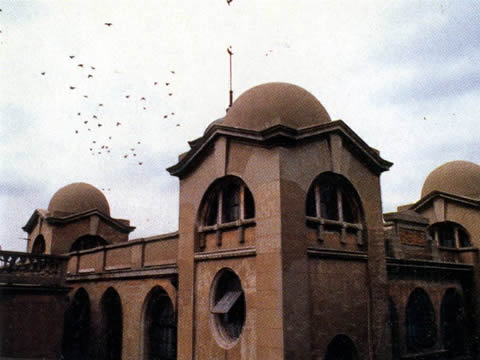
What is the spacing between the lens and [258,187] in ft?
40.1

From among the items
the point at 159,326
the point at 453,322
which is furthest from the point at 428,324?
A: the point at 159,326

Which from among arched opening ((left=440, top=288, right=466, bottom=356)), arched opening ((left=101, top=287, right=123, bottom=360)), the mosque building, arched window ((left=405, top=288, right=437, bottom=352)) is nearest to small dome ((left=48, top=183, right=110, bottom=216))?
the mosque building

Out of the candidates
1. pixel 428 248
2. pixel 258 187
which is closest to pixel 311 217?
pixel 258 187

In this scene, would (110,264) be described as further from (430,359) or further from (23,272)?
(430,359)

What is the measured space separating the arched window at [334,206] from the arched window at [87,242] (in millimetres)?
17133

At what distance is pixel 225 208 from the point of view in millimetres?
13875

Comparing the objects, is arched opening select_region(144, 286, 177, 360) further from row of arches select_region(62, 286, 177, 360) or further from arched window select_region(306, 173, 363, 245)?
arched window select_region(306, 173, 363, 245)

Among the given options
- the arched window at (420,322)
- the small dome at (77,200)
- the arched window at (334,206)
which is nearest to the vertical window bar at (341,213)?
the arched window at (334,206)

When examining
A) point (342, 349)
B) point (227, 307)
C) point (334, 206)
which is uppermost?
point (334, 206)

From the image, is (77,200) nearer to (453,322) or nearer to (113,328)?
(113,328)

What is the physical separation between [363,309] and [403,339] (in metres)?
3.54

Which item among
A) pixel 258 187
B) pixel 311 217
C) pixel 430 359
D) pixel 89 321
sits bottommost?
pixel 430 359

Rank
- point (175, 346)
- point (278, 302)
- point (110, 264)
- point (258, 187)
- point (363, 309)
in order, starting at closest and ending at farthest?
point (278, 302) < point (258, 187) < point (363, 309) < point (175, 346) < point (110, 264)

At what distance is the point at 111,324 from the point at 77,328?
257 cm
